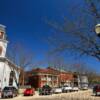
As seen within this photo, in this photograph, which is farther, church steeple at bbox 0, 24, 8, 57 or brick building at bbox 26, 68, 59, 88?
brick building at bbox 26, 68, 59, 88

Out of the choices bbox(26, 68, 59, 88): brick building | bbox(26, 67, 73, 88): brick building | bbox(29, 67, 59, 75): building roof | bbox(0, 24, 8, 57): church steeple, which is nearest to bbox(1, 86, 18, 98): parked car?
bbox(0, 24, 8, 57): church steeple

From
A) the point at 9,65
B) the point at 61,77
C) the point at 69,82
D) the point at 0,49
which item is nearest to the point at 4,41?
the point at 0,49

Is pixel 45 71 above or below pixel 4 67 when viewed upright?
above

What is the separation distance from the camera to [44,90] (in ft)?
174

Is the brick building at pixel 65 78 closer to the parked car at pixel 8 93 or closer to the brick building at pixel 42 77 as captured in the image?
the brick building at pixel 42 77

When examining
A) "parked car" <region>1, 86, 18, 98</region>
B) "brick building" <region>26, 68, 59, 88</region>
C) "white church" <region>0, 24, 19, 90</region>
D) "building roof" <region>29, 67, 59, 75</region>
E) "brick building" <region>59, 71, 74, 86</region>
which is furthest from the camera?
"brick building" <region>59, 71, 74, 86</region>

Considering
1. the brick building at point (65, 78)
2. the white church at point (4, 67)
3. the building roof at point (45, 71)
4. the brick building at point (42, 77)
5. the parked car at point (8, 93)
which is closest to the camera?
the parked car at point (8, 93)

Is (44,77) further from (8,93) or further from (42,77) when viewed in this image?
(8,93)

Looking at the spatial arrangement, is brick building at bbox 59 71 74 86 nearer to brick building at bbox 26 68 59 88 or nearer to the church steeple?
brick building at bbox 26 68 59 88

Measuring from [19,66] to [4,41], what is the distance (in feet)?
35.0

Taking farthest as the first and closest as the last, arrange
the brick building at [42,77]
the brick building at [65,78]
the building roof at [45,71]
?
the brick building at [65,78], the building roof at [45,71], the brick building at [42,77]

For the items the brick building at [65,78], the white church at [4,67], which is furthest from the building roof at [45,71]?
the white church at [4,67]

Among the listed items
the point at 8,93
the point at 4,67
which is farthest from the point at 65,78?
the point at 8,93

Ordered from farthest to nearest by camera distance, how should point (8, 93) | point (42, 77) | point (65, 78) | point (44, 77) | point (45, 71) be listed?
point (65, 78) → point (45, 71) → point (44, 77) → point (42, 77) → point (8, 93)
